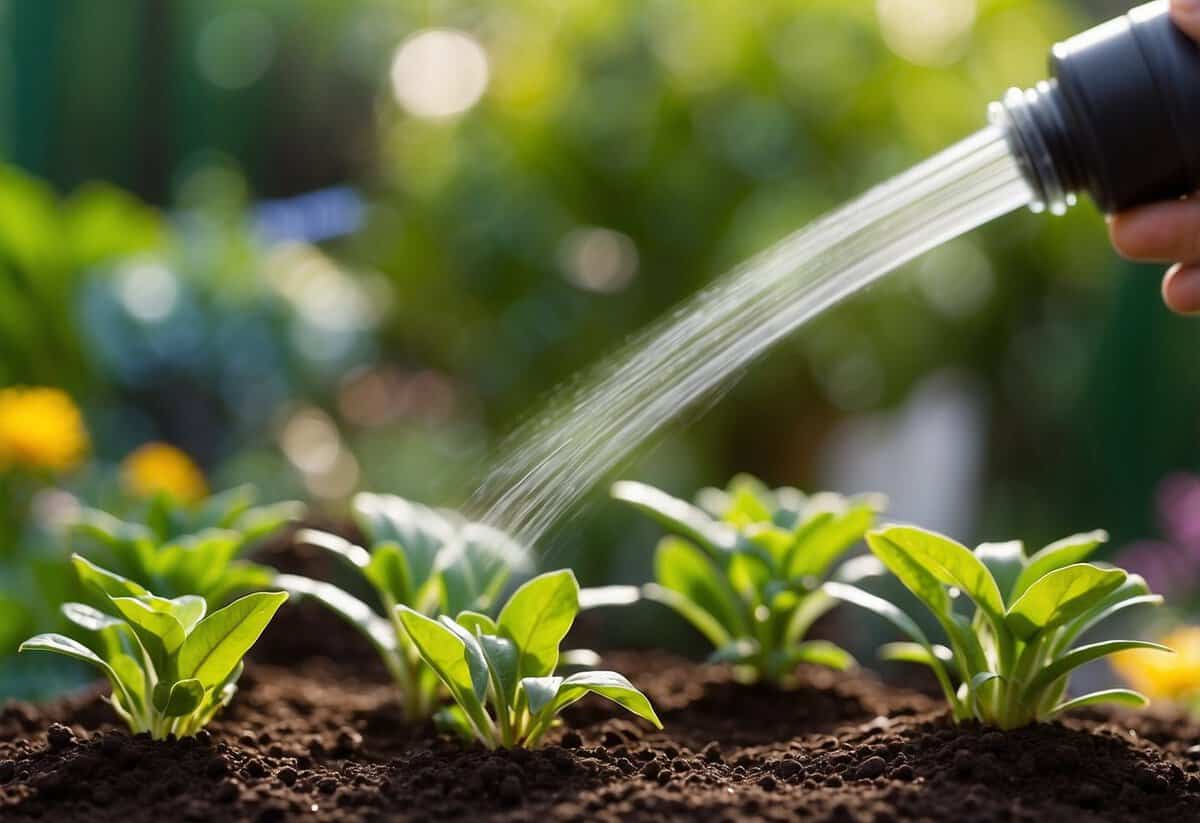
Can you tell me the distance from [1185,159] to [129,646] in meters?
1.17

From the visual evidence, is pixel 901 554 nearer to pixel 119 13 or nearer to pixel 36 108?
pixel 36 108

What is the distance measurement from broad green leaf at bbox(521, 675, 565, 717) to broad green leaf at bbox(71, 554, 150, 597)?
37cm

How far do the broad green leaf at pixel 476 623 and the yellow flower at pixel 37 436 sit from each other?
162 centimetres

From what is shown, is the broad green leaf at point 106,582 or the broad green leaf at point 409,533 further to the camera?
the broad green leaf at point 409,533

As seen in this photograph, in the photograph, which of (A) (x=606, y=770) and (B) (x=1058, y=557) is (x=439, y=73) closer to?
(B) (x=1058, y=557)

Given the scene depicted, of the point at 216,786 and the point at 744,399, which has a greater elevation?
the point at 744,399

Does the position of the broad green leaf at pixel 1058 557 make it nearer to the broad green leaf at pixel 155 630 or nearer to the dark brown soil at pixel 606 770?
the dark brown soil at pixel 606 770

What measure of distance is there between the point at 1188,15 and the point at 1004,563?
0.57 metres

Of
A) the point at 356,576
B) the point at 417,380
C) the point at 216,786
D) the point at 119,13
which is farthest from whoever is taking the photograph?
the point at 119,13

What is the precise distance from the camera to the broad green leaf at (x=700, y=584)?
5.19ft

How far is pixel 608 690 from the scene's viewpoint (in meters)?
1.19

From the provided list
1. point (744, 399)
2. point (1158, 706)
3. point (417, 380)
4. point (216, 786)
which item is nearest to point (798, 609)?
point (1158, 706)

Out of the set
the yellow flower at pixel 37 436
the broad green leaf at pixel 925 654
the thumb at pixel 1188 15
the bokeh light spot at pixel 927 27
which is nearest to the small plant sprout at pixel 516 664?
the broad green leaf at pixel 925 654

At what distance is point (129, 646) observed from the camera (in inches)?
52.6
